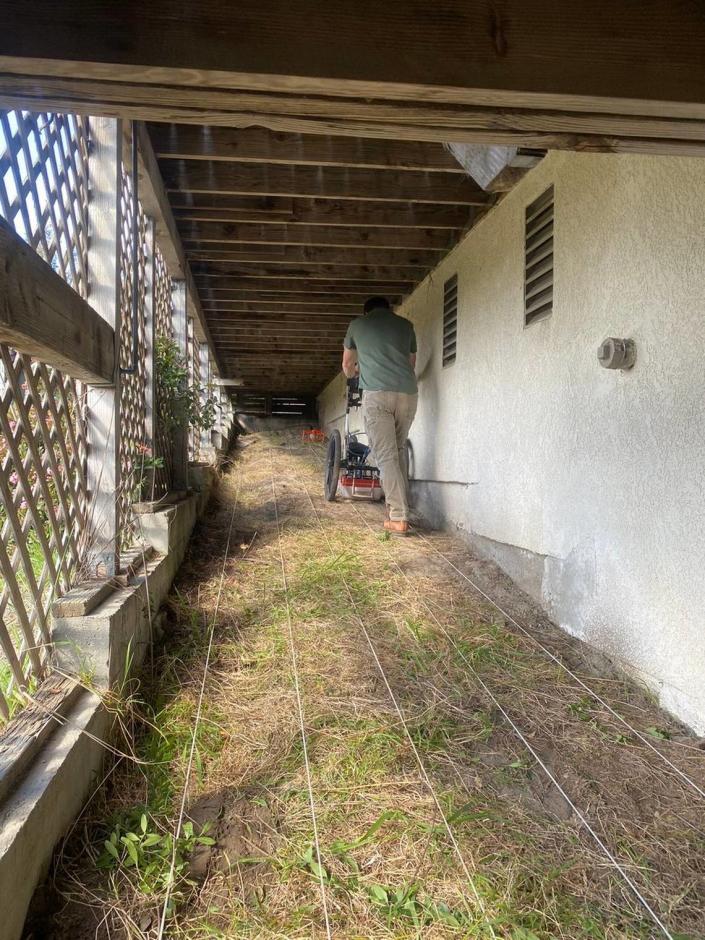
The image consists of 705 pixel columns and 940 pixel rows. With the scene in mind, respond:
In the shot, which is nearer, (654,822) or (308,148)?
(654,822)

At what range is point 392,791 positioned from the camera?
68.6 inches

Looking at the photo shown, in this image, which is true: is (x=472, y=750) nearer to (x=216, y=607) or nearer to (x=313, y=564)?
(x=216, y=607)

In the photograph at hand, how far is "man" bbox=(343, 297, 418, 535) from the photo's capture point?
14.3 ft

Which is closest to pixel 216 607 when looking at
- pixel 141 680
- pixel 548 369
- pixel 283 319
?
pixel 141 680

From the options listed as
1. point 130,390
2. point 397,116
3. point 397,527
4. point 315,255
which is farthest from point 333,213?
point 397,116

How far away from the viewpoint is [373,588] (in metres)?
3.26

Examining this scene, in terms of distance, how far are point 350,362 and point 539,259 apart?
1882 millimetres

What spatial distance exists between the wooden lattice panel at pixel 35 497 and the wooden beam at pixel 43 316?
0.10 meters

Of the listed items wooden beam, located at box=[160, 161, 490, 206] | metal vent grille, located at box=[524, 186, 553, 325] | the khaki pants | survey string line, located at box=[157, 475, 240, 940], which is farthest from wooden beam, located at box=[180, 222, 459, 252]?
survey string line, located at box=[157, 475, 240, 940]

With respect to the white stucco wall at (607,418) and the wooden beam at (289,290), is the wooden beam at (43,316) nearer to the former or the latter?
the white stucco wall at (607,418)

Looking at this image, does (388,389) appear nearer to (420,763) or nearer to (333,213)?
(333,213)

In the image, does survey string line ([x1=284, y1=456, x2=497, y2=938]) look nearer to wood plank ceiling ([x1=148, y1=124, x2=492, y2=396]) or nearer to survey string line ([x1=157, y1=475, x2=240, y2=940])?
survey string line ([x1=157, y1=475, x2=240, y2=940])

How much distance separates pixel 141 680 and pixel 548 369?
2204mm

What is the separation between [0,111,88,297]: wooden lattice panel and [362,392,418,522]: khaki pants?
7.88 feet
